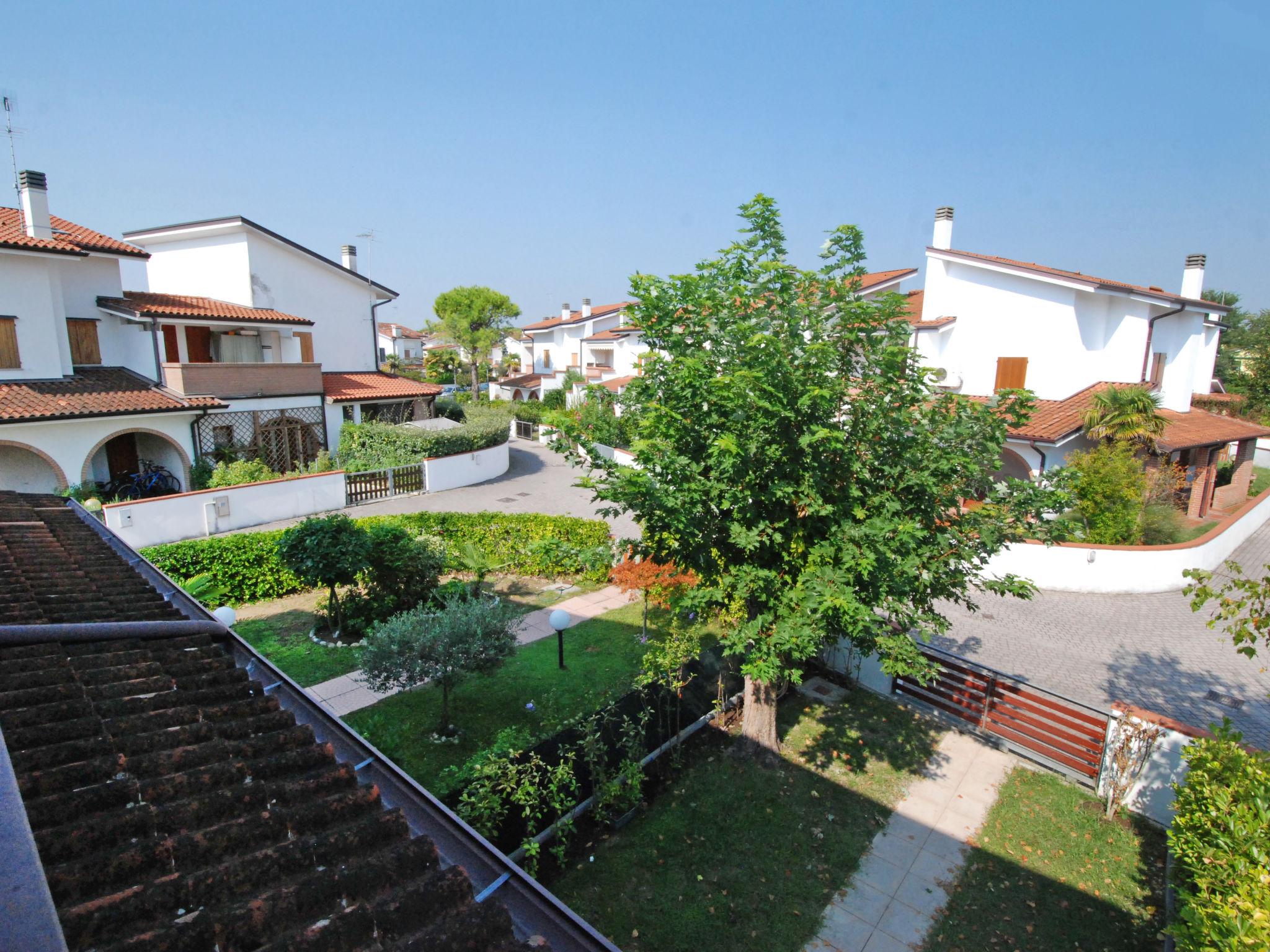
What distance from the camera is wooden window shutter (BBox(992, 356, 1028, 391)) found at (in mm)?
21750

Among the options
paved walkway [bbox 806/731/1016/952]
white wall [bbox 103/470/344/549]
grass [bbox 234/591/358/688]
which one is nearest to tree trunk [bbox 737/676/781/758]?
paved walkway [bbox 806/731/1016/952]

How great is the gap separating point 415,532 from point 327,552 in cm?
426

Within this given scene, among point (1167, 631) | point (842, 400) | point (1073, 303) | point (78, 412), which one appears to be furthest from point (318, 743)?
point (1073, 303)

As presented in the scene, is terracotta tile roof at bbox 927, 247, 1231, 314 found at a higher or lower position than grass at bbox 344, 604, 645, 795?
higher

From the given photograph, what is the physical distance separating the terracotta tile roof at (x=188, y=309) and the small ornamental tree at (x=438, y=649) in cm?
1752

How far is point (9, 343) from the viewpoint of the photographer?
18234 millimetres

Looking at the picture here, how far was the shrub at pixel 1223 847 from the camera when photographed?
4.29 meters

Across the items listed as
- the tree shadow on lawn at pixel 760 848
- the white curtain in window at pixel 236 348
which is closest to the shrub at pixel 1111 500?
the tree shadow on lawn at pixel 760 848

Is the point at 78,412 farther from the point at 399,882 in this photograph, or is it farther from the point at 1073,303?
the point at 1073,303

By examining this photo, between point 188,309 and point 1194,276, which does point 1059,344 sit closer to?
point 1194,276

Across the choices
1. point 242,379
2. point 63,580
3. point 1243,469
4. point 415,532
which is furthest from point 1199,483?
point 242,379

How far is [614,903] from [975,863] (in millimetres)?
3874

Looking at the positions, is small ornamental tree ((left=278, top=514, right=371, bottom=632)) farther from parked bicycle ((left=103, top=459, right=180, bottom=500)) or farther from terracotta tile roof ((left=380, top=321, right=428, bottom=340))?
terracotta tile roof ((left=380, top=321, right=428, bottom=340))

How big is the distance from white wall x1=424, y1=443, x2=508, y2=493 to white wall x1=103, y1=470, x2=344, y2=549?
11.7 feet
